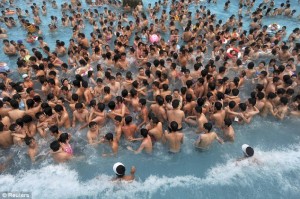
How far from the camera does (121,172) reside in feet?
22.1

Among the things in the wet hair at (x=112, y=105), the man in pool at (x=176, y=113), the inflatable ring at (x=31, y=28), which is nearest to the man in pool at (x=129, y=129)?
the wet hair at (x=112, y=105)

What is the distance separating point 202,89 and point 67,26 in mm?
12288

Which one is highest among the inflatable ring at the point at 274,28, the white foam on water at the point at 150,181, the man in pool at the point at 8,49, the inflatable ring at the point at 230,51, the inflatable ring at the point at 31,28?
the inflatable ring at the point at 274,28

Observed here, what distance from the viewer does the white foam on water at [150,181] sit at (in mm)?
7301

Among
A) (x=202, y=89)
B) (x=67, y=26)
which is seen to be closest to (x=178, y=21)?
(x=67, y=26)

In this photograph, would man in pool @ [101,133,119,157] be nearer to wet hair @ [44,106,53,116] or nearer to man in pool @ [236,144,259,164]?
wet hair @ [44,106,53,116]

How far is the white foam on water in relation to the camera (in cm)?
730

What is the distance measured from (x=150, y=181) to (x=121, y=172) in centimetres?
126

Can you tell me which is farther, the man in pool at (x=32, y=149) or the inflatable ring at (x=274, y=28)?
the inflatable ring at (x=274, y=28)

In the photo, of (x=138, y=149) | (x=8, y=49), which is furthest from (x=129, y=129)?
(x=8, y=49)

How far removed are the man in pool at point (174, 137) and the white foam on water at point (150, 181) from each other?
3.14 feet

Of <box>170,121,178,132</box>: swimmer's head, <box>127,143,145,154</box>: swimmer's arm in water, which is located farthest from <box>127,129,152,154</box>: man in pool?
<box>170,121,178,132</box>: swimmer's head

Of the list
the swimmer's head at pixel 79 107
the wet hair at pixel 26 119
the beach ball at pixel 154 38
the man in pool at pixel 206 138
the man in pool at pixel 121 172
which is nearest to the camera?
the man in pool at pixel 121 172

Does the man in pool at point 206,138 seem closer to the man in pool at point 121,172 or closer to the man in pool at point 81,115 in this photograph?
the man in pool at point 121,172
